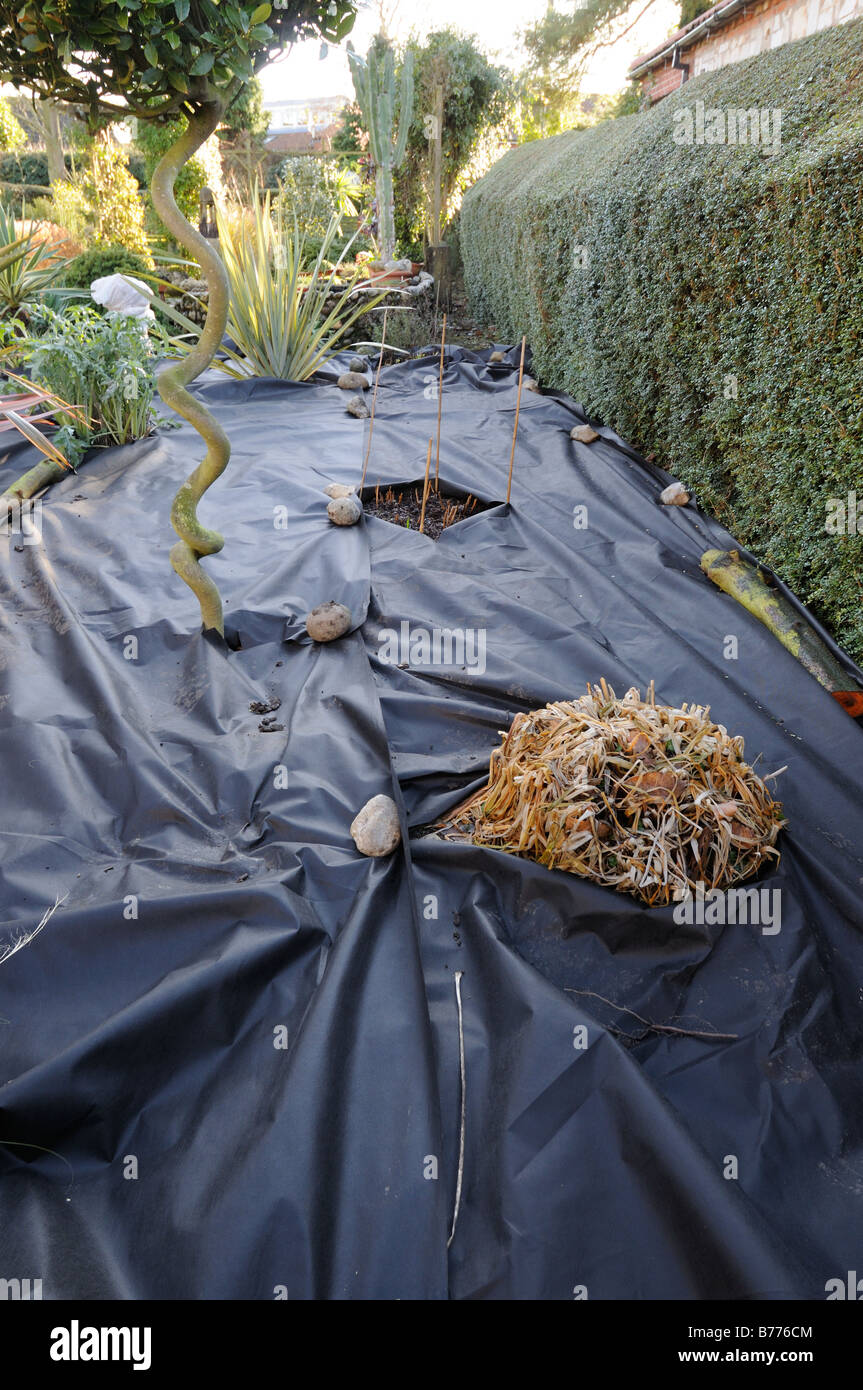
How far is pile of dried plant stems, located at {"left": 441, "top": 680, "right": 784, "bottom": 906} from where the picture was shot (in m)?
1.63

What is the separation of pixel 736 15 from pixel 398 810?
816cm

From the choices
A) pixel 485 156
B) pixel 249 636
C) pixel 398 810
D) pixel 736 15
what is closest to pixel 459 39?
pixel 485 156

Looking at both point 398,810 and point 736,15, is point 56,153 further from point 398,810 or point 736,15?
point 398,810

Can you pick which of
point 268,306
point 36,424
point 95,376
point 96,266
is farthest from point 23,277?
point 95,376

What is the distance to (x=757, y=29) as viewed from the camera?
6.21m

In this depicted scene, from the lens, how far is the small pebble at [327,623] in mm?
2598

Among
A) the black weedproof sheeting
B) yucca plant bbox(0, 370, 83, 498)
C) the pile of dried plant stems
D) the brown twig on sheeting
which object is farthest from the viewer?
yucca plant bbox(0, 370, 83, 498)

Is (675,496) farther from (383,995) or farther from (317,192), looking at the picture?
(317,192)

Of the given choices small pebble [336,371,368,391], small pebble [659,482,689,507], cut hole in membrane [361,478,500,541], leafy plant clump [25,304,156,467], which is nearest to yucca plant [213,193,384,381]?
small pebble [336,371,368,391]

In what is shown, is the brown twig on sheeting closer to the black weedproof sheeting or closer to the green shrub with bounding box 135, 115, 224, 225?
the black weedproof sheeting

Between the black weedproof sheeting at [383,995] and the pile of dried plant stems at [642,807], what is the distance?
0.07m

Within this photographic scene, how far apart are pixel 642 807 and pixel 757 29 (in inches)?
300

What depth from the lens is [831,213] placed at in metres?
2.39

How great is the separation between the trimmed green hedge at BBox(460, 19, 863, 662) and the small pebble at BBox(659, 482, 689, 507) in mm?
55
